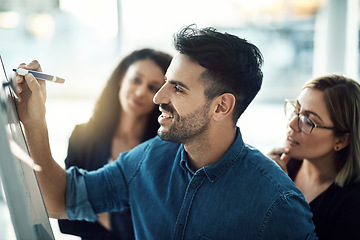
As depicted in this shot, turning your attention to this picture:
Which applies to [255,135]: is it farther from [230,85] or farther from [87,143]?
[230,85]

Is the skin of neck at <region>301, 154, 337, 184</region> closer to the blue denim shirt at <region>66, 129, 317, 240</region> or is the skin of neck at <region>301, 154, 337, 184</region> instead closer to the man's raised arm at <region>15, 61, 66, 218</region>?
the blue denim shirt at <region>66, 129, 317, 240</region>

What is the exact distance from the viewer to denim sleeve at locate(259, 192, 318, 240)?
943 millimetres

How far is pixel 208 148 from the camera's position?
1104 mm

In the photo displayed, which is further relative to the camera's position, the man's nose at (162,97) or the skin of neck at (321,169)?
the skin of neck at (321,169)

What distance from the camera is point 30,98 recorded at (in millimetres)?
921

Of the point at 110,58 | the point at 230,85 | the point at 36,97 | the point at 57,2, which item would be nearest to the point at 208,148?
the point at 230,85

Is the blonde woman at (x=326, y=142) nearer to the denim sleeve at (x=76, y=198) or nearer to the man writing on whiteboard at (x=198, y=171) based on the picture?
the man writing on whiteboard at (x=198, y=171)

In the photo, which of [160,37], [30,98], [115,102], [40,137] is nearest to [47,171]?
[40,137]

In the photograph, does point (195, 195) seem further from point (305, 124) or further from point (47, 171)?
point (305, 124)

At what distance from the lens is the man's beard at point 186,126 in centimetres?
105

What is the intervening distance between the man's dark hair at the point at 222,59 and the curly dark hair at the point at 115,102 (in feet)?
2.10

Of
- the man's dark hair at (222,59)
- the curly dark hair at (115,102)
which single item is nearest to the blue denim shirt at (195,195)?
the man's dark hair at (222,59)

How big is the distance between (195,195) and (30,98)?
1.77 ft

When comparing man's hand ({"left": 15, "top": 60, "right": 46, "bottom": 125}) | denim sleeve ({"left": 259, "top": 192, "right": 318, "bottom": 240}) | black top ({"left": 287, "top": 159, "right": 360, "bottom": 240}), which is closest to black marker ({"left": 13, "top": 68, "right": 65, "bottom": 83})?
man's hand ({"left": 15, "top": 60, "right": 46, "bottom": 125})
